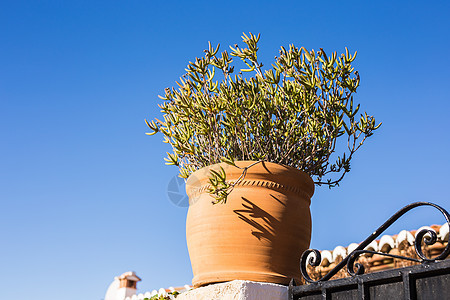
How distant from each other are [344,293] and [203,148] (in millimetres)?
1216

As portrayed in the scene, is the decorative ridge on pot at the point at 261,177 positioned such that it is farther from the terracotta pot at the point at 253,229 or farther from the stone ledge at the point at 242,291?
the stone ledge at the point at 242,291

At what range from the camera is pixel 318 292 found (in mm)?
2445

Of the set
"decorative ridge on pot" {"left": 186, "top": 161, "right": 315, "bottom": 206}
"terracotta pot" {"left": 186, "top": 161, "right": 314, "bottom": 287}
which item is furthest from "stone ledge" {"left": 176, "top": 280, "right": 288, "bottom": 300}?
"decorative ridge on pot" {"left": 186, "top": 161, "right": 315, "bottom": 206}

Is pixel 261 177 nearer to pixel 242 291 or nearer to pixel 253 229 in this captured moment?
pixel 253 229

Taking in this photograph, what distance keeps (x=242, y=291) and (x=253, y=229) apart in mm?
330

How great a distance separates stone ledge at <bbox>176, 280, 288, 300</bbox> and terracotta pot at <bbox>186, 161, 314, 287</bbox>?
1.6 inches

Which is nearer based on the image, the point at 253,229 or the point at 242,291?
the point at 242,291

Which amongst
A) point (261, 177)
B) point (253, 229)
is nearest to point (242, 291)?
point (253, 229)

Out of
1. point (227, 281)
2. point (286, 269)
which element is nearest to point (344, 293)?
point (286, 269)

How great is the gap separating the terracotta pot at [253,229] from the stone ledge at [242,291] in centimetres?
4

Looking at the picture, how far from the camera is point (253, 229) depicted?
2.60m

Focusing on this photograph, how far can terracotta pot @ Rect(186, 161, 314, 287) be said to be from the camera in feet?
8.45

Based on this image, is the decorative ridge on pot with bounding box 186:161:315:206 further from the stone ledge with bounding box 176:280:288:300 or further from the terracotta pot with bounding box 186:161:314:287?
the stone ledge with bounding box 176:280:288:300

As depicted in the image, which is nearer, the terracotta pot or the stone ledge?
the stone ledge
